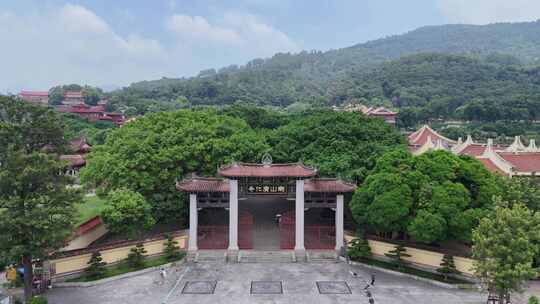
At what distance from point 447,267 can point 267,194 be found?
8.23 meters

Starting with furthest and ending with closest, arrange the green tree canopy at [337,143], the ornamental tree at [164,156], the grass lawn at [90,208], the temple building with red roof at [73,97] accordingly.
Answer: the temple building with red roof at [73,97], the grass lawn at [90,208], the green tree canopy at [337,143], the ornamental tree at [164,156]

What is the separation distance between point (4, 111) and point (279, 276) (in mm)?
11677

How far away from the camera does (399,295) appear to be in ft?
49.4

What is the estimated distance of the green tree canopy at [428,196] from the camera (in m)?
15.8

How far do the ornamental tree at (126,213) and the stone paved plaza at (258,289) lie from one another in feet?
7.74

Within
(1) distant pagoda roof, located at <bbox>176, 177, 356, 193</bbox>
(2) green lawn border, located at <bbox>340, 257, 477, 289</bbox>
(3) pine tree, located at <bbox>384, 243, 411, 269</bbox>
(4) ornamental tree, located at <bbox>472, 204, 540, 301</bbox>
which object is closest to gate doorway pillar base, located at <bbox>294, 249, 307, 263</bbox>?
(2) green lawn border, located at <bbox>340, 257, 477, 289</bbox>

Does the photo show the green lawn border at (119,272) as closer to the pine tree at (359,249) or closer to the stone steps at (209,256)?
the stone steps at (209,256)

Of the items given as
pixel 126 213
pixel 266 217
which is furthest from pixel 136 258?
pixel 266 217

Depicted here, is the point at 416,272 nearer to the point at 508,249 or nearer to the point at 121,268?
the point at 508,249

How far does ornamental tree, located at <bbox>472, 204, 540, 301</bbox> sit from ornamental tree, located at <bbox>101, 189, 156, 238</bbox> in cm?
1324

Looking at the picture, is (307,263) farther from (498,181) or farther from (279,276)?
(498,181)

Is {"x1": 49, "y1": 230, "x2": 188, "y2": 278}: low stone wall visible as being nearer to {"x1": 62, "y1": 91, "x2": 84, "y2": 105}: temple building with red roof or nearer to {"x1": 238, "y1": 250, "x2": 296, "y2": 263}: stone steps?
{"x1": 238, "y1": 250, "x2": 296, "y2": 263}: stone steps

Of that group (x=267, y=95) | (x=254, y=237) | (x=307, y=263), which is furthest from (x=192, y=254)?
(x=267, y=95)

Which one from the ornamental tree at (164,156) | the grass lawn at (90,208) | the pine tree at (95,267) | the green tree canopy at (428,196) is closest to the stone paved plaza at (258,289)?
the pine tree at (95,267)
